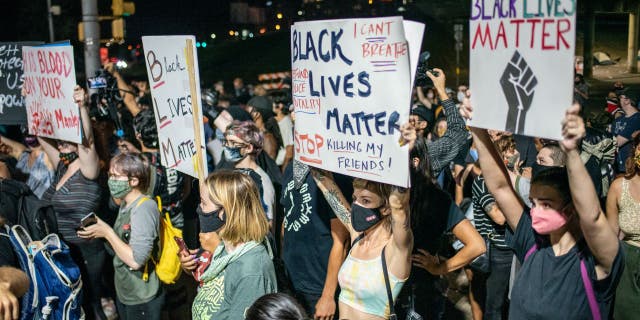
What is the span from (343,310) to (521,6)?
1.98 meters

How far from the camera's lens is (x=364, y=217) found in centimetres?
425

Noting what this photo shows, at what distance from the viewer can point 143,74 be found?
37.3 meters

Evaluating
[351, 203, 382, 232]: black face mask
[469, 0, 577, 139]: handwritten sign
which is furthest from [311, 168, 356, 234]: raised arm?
[469, 0, 577, 139]: handwritten sign

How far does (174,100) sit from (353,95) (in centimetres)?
195

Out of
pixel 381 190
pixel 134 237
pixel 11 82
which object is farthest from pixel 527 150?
pixel 11 82

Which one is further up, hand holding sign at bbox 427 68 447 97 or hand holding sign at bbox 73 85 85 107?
hand holding sign at bbox 427 68 447 97

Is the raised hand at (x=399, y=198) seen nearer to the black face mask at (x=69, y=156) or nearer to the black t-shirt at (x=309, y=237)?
the black t-shirt at (x=309, y=237)

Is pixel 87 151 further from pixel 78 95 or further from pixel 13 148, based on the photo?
pixel 13 148

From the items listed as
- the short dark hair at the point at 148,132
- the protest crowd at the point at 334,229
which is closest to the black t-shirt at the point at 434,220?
the protest crowd at the point at 334,229

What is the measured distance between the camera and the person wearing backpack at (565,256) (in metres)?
3.33

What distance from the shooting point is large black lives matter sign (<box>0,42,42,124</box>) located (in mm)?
7418

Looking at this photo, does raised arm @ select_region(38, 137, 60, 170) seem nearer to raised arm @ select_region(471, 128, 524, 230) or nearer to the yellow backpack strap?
the yellow backpack strap

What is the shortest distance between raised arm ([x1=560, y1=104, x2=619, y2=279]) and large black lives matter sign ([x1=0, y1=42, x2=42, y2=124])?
5944mm

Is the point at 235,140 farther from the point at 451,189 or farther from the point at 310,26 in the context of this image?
the point at 451,189
